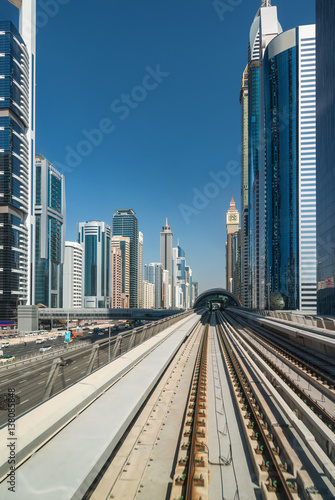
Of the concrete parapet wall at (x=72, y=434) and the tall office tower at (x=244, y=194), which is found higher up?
the tall office tower at (x=244, y=194)

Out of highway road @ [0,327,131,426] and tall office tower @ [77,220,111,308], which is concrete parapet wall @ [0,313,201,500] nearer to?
highway road @ [0,327,131,426]

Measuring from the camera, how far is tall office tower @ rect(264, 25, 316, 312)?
75.8 meters

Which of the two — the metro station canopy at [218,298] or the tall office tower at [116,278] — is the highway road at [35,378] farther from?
the tall office tower at [116,278]

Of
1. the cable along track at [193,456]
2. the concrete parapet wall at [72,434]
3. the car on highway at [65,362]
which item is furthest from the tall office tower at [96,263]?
the car on highway at [65,362]

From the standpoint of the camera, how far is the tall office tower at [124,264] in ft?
495

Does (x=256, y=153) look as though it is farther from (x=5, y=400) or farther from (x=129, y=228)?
(x=5, y=400)

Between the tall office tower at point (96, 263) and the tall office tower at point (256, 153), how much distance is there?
67.9 m

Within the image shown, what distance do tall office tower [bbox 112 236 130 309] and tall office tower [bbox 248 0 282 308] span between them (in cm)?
6755

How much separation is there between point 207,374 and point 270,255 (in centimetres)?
7727

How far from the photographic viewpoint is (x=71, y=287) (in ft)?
365

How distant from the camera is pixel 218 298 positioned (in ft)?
394

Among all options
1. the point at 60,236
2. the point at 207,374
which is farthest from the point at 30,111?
the point at 207,374

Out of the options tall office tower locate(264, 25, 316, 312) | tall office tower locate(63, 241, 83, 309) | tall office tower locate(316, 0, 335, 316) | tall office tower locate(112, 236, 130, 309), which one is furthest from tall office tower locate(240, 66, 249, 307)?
tall office tower locate(316, 0, 335, 316)

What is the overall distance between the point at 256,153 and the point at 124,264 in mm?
88480
